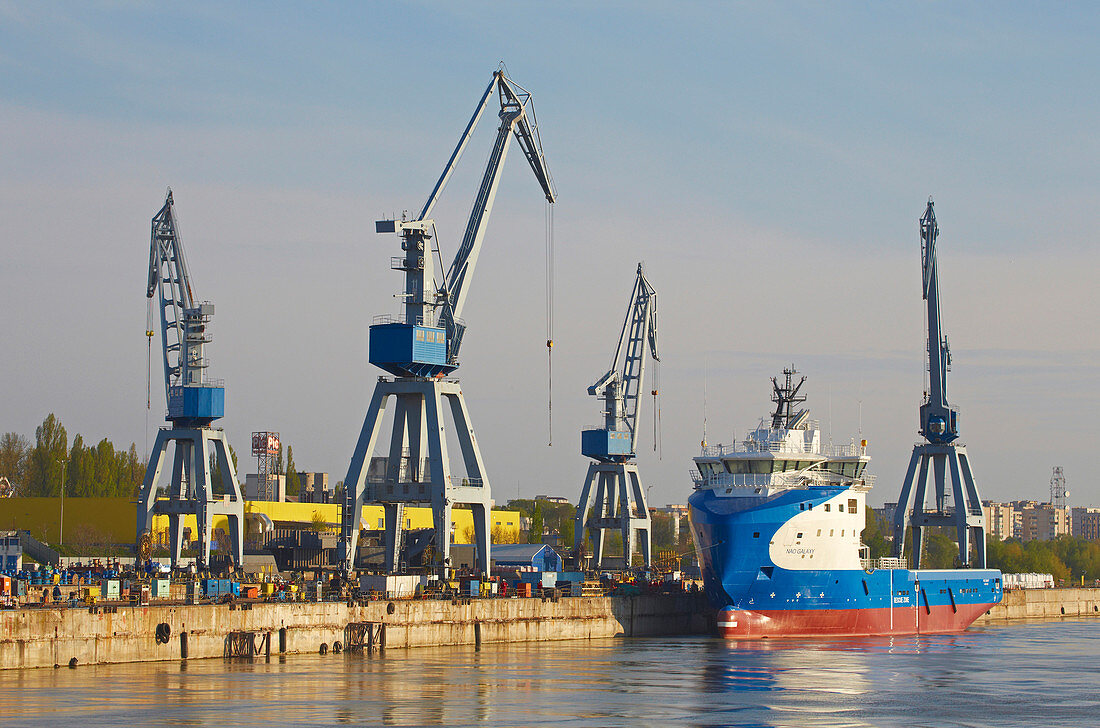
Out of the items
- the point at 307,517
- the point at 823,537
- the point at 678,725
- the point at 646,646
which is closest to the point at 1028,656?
the point at 823,537

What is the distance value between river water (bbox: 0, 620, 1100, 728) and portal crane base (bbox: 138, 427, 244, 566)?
101 feet

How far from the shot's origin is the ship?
249 ft

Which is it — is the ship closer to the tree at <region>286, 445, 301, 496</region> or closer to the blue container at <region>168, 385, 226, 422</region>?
the blue container at <region>168, 385, 226, 422</region>

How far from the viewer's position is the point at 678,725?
46.4 metres

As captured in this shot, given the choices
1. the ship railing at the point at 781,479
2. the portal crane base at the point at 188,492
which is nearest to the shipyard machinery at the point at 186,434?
the portal crane base at the point at 188,492

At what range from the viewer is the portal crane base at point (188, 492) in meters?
96.8

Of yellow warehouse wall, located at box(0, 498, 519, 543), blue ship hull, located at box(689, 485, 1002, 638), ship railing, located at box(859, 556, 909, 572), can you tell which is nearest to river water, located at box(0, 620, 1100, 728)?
blue ship hull, located at box(689, 485, 1002, 638)

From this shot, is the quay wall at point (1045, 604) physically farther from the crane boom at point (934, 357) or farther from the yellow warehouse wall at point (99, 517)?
the yellow warehouse wall at point (99, 517)

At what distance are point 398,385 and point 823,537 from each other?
24.3 meters

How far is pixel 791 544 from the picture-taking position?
7612 cm

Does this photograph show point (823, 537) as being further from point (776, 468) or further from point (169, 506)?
point (169, 506)

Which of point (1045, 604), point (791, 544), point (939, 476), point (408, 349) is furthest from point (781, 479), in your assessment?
point (1045, 604)

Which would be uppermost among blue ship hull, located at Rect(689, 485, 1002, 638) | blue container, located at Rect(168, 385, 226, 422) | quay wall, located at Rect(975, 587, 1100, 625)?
blue container, located at Rect(168, 385, 226, 422)

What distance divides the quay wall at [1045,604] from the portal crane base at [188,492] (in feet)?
191
